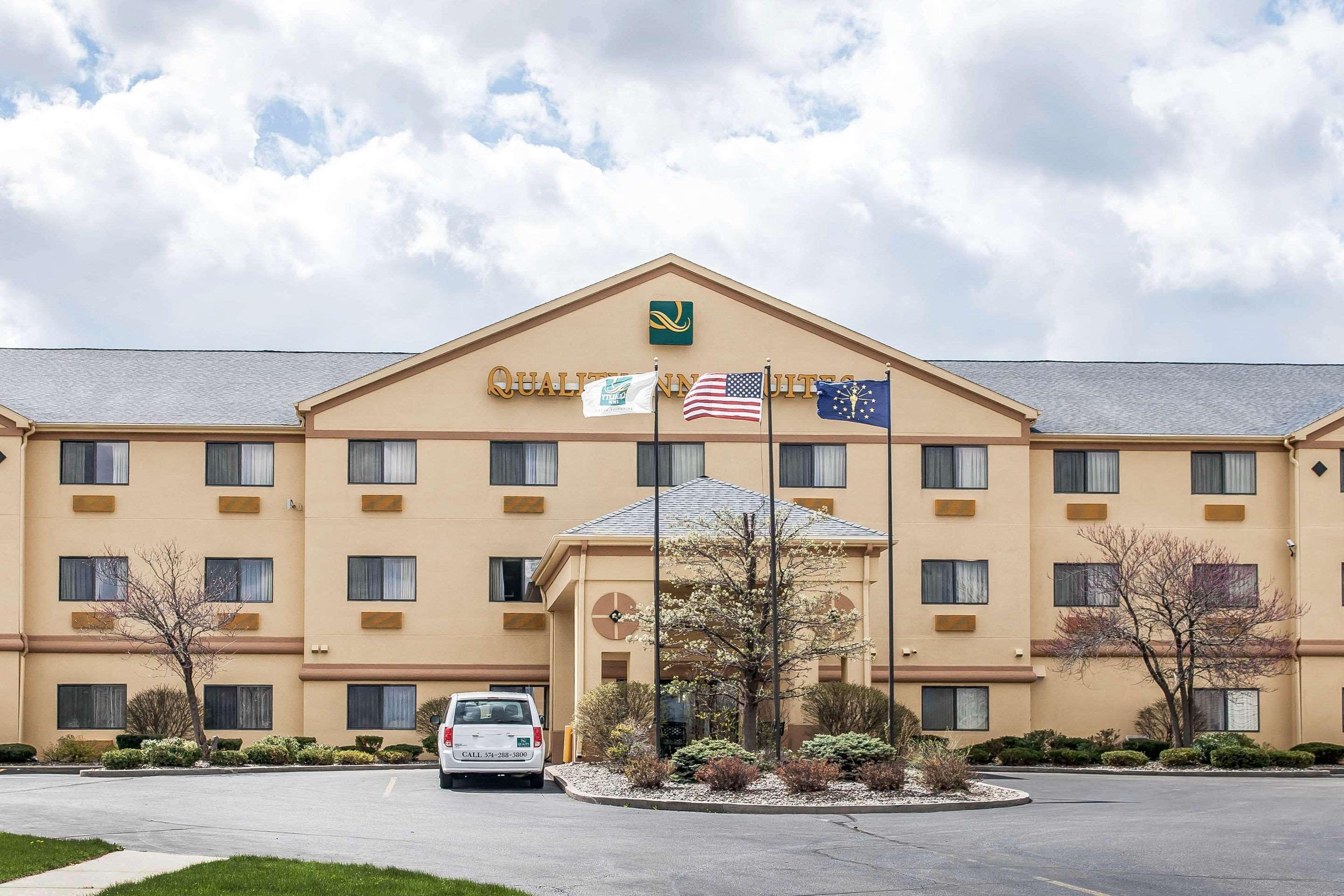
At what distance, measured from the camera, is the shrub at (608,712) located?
30188mm

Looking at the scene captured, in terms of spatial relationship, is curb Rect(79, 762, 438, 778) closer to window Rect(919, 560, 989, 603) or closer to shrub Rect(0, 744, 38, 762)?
shrub Rect(0, 744, 38, 762)

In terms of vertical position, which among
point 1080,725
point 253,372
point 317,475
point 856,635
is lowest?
point 1080,725

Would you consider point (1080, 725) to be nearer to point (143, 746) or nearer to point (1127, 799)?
point (1127, 799)

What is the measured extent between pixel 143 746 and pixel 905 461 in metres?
19.7

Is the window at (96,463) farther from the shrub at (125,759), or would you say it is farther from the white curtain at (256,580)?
the shrub at (125,759)

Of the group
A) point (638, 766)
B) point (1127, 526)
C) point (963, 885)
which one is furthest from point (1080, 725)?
point (963, 885)

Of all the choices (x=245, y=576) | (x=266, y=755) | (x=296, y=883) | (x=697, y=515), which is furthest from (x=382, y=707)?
(x=296, y=883)

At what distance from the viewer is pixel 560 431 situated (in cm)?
4128

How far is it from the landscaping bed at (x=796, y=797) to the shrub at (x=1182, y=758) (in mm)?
9992

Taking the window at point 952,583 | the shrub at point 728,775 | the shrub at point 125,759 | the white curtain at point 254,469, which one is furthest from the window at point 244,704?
the shrub at point 728,775

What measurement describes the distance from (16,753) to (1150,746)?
88.6 feet

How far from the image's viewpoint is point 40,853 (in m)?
15.7

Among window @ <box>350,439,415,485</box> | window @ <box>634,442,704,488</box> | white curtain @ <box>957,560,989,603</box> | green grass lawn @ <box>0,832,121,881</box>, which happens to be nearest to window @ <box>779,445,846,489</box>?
window @ <box>634,442,704,488</box>

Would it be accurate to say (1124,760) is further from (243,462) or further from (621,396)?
(243,462)
